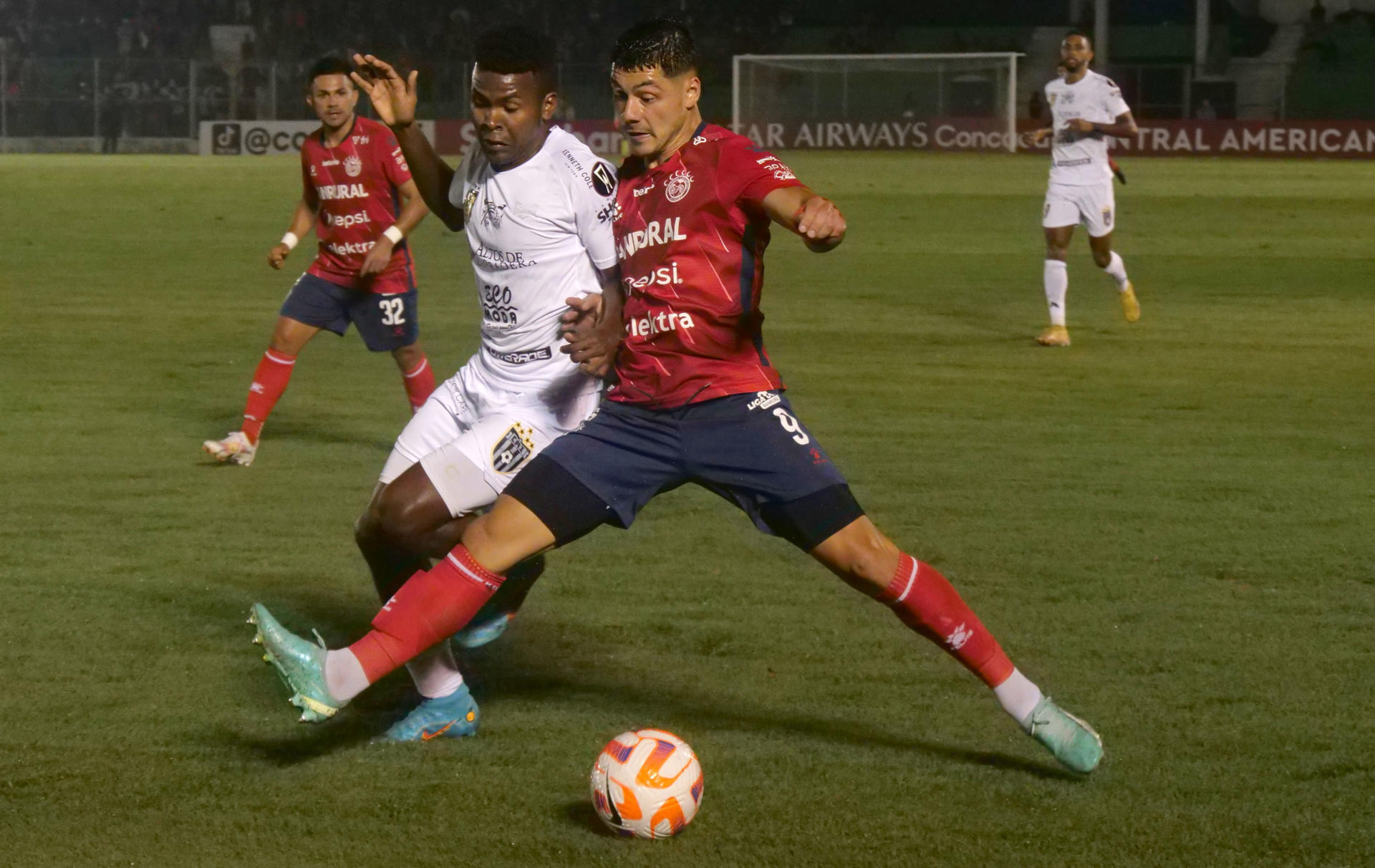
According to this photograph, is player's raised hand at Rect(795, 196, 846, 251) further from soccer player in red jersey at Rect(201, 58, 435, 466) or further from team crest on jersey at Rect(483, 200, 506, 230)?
soccer player in red jersey at Rect(201, 58, 435, 466)

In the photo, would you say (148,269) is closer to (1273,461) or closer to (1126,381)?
(1126,381)

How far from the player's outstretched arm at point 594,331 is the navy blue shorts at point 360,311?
4315 mm

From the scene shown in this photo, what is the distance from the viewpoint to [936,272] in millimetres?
18078

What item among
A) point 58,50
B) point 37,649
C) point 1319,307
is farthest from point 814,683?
point 58,50

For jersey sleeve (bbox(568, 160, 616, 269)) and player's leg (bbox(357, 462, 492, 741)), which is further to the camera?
jersey sleeve (bbox(568, 160, 616, 269))

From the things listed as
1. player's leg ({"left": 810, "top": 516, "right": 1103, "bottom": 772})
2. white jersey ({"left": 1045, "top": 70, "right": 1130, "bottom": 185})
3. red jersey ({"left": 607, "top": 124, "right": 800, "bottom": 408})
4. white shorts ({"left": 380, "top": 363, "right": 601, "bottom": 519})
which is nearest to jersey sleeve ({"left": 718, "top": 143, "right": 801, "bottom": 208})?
red jersey ({"left": 607, "top": 124, "right": 800, "bottom": 408})

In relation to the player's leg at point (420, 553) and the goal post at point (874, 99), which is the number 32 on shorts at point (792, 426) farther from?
the goal post at point (874, 99)

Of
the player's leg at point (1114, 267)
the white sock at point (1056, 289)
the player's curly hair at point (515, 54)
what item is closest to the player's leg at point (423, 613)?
the player's curly hair at point (515, 54)

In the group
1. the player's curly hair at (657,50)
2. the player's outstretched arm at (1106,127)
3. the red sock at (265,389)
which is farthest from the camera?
the player's outstretched arm at (1106,127)

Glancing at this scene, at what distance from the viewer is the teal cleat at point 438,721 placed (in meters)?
4.65

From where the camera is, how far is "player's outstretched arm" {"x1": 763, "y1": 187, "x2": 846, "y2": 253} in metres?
3.75

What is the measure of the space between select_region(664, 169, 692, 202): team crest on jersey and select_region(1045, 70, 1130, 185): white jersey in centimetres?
988

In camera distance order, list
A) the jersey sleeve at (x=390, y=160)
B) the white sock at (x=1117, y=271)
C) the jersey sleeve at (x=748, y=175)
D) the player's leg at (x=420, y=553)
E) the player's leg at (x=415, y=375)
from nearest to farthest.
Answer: the jersey sleeve at (x=748, y=175), the player's leg at (x=420, y=553), the jersey sleeve at (x=390, y=160), the player's leg at (x=415, y=375), the white sock at (x=1117, y=271)

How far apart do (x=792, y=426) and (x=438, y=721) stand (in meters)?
1.33
